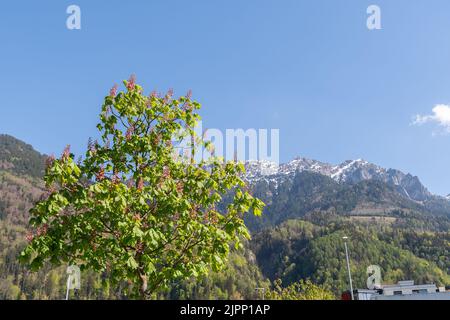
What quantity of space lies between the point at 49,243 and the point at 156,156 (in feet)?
12.8

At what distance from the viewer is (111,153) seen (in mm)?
12828

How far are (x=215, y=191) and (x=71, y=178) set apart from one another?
4.57 m

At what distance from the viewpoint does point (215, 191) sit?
1330 cm

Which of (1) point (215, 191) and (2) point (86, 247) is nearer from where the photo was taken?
(2) point (86, 247)

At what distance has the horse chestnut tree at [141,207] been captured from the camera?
405 inches

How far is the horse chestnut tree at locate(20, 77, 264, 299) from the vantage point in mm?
10297

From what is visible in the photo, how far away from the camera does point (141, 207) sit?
436 inches

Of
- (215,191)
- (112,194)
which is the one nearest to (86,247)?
(112,194)

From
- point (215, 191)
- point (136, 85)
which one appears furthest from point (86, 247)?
point (136, 85)
